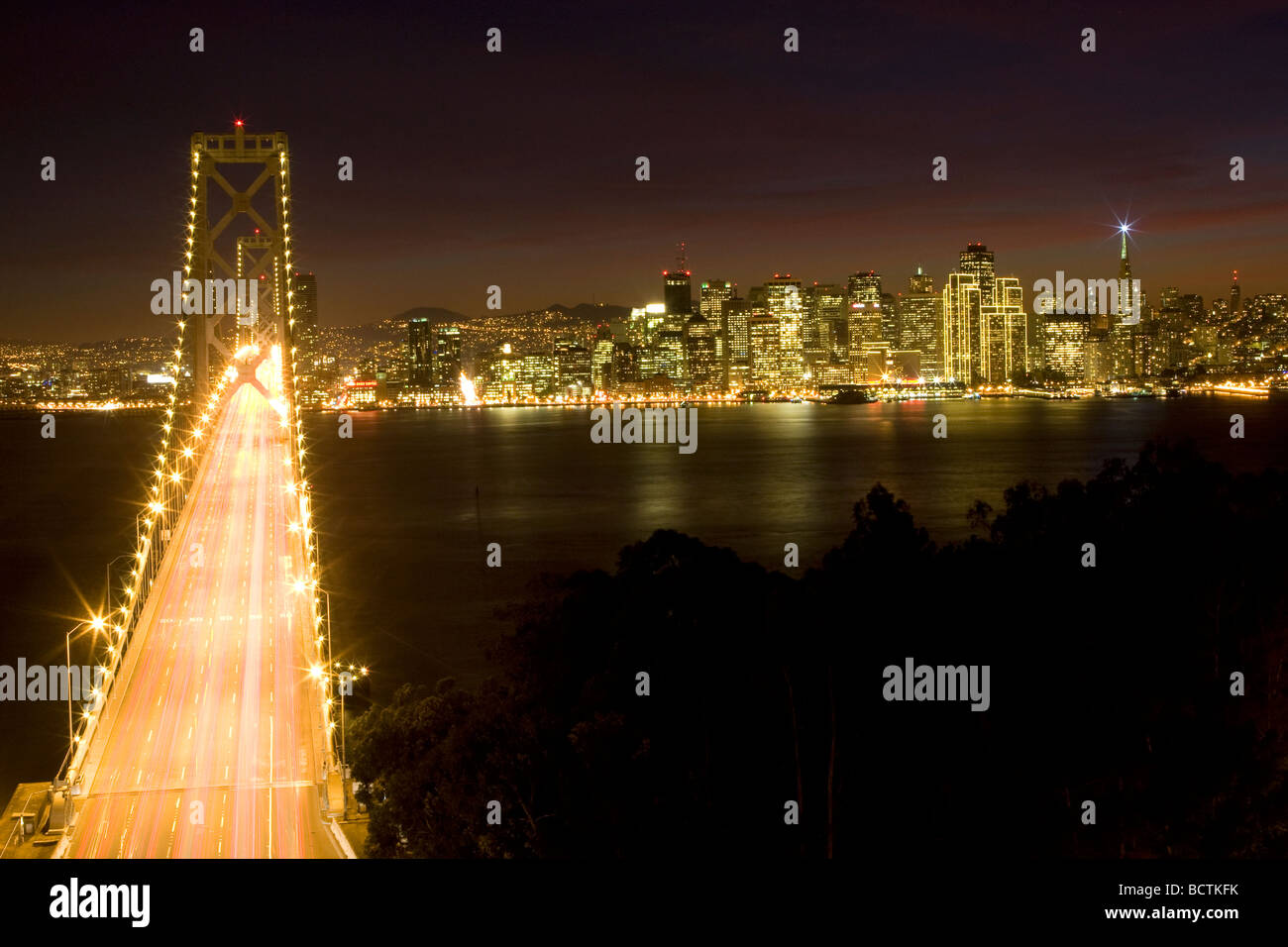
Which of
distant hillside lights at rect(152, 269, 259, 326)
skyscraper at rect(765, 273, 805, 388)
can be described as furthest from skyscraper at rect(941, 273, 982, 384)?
distant hillside lights at rect(152, 269, 259, 326)

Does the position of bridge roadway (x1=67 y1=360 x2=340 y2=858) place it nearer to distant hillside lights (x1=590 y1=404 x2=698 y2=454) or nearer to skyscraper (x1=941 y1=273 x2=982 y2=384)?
distant hillside lights (x1=590 y1=404 x2=698 y2=454)

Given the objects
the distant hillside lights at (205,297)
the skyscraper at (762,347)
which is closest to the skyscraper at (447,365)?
the skyscraper at (762,347)

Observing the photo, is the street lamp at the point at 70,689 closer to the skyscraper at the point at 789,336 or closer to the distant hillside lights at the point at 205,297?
the distant hillside lights at the point at 205,297

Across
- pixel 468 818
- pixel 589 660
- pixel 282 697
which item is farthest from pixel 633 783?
pixel 282 697

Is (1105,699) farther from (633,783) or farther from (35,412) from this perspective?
(35,412)
